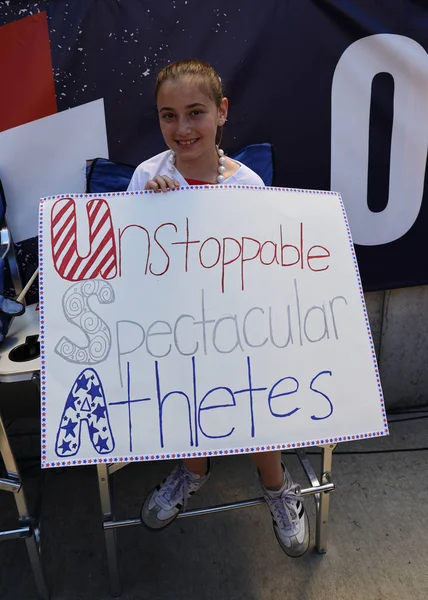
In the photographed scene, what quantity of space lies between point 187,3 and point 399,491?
1857mm

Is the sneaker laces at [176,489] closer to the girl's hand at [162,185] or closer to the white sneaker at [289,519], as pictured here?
the white sneaker at [289,519]

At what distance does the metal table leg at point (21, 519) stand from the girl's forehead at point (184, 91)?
95 cm

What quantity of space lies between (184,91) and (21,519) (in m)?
1.23

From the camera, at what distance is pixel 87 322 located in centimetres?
105

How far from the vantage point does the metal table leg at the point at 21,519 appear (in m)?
1.24

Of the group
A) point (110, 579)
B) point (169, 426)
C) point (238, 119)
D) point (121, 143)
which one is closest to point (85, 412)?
point (169, 426)

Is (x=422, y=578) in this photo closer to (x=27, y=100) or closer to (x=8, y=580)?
(x=8, y=580)

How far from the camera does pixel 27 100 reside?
159 centimetres

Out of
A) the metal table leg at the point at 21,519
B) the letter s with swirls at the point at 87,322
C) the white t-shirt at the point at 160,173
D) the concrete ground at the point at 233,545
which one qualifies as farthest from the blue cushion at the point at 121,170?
the concrete ground at the point at 233,545

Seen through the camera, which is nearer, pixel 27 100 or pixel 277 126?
pixel 27 100

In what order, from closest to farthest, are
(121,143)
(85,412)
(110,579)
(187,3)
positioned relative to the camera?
(85,412), (110,579), (187,3), (121,143)

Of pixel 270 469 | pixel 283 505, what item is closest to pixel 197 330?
pixel 270 469

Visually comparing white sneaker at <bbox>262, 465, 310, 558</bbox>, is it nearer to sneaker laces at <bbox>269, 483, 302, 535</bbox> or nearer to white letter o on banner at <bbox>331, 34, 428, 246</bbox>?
sneaker laces at <bbox>269, 483, 302, 535</bbox>

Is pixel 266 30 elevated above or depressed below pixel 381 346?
above
